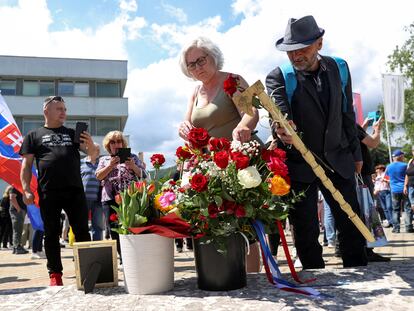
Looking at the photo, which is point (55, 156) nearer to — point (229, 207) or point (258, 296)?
point (229, 207)

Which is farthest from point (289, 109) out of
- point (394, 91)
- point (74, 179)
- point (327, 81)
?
point (394, 91)

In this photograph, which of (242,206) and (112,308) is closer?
(112,308)

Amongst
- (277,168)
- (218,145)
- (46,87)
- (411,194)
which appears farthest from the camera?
(46,87)

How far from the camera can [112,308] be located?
1.76 meters

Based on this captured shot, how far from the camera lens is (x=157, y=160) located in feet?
7.37

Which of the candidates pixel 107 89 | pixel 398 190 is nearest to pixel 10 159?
pixel 398 190

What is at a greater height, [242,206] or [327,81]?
[327,81]

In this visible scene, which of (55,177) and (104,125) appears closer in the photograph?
(55,177)

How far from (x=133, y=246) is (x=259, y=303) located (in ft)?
2.01

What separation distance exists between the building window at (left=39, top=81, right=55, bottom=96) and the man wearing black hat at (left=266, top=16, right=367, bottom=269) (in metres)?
28.6

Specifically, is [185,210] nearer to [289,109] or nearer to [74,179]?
[289,109]

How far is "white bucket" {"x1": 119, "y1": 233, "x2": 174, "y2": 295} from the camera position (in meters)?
1.93

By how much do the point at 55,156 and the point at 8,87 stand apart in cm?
2766

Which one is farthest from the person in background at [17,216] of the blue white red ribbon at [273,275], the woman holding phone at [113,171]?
the blue white red ribbon at [273,275]
